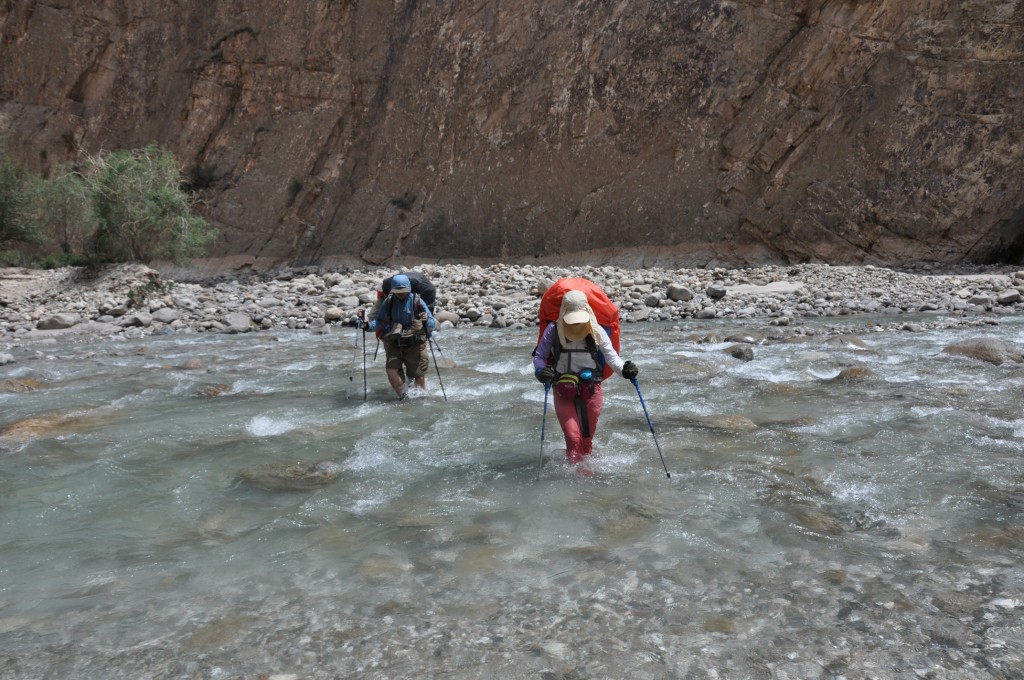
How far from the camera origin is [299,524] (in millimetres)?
5402

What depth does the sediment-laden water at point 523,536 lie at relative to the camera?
12.0 ft

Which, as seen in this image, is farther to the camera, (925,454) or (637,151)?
(637,151)

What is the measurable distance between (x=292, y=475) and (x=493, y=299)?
12960mm

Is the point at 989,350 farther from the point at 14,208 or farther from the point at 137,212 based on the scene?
the point at 14,208

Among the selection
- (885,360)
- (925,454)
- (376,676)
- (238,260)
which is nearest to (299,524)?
(376,676)

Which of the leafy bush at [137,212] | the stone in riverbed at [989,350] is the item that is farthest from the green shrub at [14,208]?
the stone in riverbed at [989,350]

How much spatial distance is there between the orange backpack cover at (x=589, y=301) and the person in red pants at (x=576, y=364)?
0.09m

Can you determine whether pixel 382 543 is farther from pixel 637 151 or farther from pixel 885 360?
pixel 637 151

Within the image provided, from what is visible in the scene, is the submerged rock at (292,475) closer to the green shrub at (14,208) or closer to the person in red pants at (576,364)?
the person in red pants at (576,364)

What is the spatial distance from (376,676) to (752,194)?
83.4 feet

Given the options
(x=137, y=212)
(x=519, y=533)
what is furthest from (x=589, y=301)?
(x=137, y=212)

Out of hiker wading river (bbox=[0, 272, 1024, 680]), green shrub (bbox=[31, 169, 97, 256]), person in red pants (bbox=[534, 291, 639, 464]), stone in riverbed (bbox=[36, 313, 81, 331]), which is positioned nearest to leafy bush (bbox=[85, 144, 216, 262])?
green shrub (bbox=[31, 169, 97, 256])

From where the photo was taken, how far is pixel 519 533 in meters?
5.16

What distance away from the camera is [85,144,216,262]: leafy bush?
22922mm
